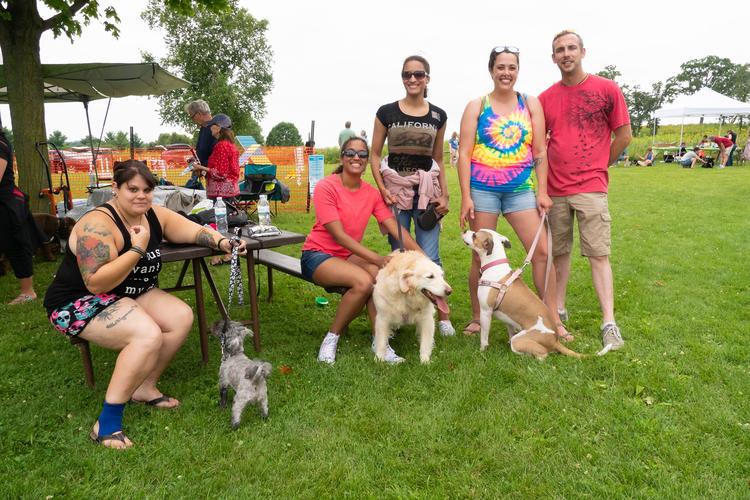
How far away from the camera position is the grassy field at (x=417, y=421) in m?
2.54

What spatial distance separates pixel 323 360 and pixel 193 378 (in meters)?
0.98

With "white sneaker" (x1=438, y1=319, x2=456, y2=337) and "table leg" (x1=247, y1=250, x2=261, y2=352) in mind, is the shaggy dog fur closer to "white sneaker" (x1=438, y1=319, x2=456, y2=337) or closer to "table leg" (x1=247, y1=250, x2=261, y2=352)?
"white sneaker" (x1=438, y1=319, x2=456, y2=337)

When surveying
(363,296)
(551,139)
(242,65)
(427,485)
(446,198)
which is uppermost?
(242,65)

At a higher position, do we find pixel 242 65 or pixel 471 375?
pixel 242 65

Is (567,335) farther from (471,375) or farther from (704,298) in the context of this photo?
(704,298)

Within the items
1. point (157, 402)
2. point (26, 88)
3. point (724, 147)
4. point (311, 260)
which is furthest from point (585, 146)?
point (724, 147)

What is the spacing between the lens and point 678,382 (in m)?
3.42

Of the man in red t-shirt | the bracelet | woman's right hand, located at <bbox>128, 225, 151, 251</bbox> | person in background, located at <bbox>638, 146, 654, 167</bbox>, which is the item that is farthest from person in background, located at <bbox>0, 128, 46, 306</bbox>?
person in background, located at <bbox>638, 146, 654, 167</bbox>

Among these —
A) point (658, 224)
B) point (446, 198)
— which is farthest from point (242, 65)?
point (446, 198)

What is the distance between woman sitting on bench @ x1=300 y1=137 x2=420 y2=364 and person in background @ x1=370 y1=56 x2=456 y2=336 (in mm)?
202

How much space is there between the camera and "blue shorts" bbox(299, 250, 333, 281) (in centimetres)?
415

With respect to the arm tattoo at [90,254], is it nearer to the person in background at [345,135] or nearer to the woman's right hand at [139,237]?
the woman's right hand at [139,237]

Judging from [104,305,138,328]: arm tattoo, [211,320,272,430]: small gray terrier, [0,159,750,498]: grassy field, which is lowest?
[0,159,750,498]: grassy field

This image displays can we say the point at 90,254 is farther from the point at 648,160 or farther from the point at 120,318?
the point at 648,160
